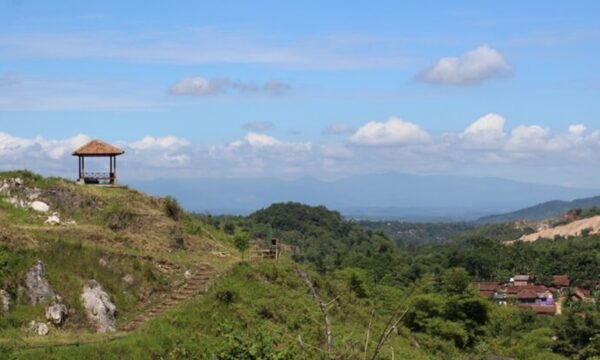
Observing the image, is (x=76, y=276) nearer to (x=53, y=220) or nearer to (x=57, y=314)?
(x=57, y=314)

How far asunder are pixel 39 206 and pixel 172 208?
5.81 metres

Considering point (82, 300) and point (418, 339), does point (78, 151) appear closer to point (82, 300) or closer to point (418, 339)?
point (82, 300)

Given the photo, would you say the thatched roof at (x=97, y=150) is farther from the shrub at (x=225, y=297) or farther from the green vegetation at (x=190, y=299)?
the shrub at (x=225, y=297)

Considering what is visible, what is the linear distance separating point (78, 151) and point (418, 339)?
15.7 meters

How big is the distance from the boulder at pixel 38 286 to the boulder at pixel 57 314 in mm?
405

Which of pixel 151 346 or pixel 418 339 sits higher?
pixel 151 346

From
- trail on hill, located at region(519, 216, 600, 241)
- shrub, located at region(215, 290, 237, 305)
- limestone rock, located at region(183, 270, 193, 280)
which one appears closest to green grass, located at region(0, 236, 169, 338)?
limestone rock, located at region(183, 270, 193, 280)

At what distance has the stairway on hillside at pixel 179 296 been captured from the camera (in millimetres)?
21531

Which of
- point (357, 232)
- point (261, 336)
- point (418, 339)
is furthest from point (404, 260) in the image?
point (261, 336)

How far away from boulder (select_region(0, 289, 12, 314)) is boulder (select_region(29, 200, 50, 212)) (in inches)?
305

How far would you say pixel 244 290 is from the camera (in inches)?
895

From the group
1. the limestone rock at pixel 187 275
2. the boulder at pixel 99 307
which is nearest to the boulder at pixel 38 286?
the boulder at pixel 99 307

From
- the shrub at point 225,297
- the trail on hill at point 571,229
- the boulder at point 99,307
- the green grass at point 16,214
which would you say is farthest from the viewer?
the trail on hill at point 571,229

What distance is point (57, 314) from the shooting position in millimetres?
20609
